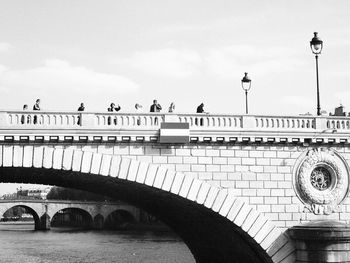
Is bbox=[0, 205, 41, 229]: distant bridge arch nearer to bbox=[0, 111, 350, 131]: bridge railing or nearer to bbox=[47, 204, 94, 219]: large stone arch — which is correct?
bbox=[47, 204, 94, 219]: large stone arch

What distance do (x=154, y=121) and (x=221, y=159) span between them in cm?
305

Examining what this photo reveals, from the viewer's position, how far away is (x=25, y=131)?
865 inches

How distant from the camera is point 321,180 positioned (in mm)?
25031

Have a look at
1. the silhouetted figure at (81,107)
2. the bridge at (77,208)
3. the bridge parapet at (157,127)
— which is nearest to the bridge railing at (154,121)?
the bridge parapet at (157,127)

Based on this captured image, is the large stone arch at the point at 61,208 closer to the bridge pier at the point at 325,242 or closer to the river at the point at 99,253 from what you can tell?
the river at the point at 99,253

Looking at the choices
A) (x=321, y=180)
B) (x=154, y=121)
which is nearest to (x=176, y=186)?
(x=154, y=121)

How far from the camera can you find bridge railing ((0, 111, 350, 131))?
886 inches

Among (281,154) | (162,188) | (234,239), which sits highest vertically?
(281,154)

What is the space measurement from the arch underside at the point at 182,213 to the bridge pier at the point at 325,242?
1944 mm

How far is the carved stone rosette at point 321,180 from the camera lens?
80.8 feet

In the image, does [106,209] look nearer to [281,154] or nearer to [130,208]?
[130,208]

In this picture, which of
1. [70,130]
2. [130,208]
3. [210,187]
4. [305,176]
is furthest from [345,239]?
[130,208]

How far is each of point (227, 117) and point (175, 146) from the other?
262 cm

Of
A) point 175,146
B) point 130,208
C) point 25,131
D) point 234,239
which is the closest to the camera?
point 25,131
